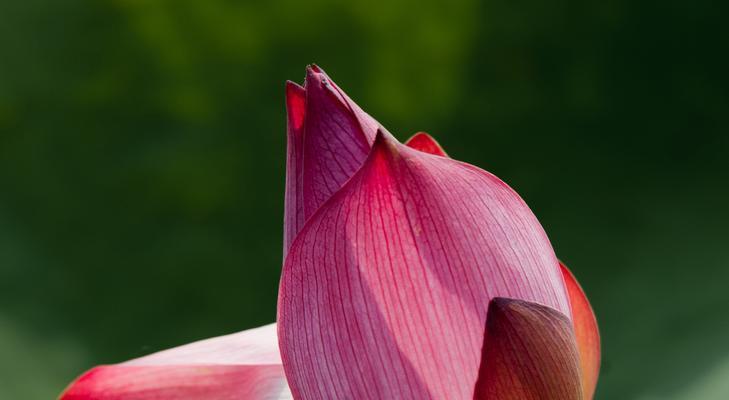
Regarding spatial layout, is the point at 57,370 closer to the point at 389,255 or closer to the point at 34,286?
the point at 34,286

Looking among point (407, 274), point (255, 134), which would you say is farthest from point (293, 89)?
point (255, 134)

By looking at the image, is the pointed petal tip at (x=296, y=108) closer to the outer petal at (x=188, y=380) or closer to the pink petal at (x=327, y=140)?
the pink petal at (x=327, y=140)

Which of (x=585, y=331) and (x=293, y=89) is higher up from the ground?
(x=293, y=89)

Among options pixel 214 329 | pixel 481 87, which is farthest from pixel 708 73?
pixel 214 329

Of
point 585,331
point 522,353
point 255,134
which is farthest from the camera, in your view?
point 255,134

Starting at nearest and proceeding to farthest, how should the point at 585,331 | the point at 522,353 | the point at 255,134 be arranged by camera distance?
1. the point at 522,353
2. the point at 585,331
3. the point at 255,134

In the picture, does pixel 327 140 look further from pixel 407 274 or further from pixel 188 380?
pixel 188 380

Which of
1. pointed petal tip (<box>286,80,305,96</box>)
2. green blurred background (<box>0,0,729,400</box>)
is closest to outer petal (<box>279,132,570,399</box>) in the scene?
pointed petal tip (<box>286,80,305,96</box>)
